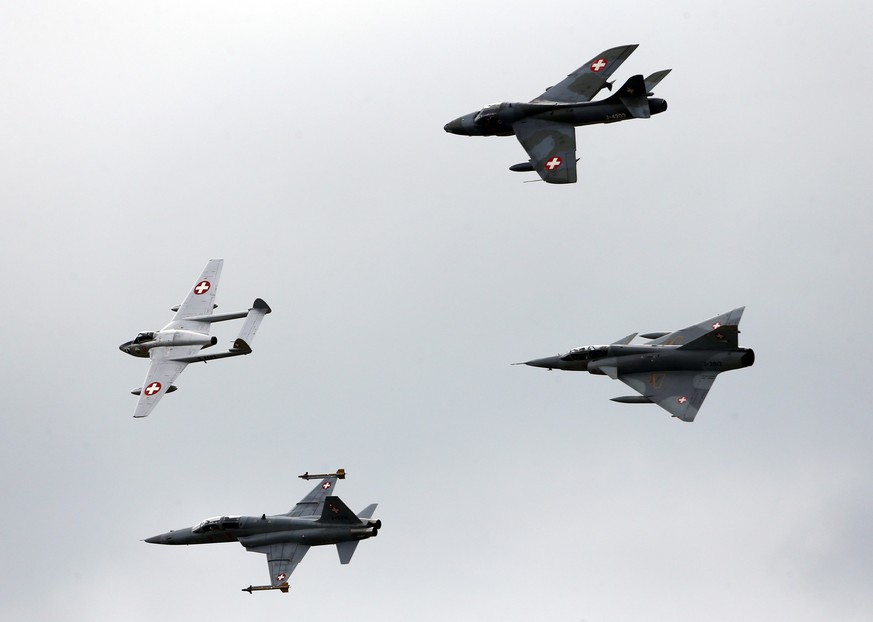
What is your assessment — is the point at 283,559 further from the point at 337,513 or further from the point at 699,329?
the point at 699,329

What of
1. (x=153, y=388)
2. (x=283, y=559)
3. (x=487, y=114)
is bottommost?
(x=283, y=559)

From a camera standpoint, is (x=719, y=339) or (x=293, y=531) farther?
(x=293, y=531)

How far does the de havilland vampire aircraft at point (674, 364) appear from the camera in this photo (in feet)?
305

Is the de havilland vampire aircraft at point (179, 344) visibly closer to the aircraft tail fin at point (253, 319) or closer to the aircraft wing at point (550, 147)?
the aircraft tail fin at point (253, 319)

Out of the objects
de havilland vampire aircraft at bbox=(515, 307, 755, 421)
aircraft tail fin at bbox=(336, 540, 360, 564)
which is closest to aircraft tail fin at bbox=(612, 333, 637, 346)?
de havilland vampire aircraft at bbox=(515, 307, 755, 421)

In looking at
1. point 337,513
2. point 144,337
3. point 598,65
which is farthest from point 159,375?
point 598,65

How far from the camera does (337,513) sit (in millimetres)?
93875

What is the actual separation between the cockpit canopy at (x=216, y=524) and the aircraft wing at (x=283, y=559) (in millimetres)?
3354

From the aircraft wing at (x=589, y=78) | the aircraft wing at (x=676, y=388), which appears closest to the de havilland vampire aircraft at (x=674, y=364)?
the aircraft wing at (x=676, y=388)

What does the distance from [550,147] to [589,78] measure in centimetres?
747

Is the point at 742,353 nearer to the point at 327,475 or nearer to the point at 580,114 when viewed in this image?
the point at 580,114

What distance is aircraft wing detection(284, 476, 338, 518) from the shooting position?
9862 cm

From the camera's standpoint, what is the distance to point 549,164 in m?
94.6

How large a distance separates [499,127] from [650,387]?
20116 mm
